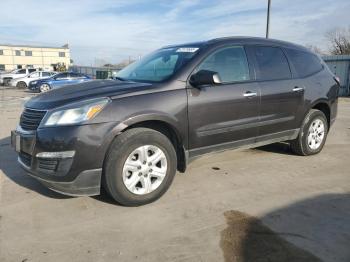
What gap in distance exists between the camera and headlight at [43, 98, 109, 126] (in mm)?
3479

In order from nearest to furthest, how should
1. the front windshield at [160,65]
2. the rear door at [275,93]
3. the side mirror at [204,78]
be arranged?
1. the side mirror at [204,78]
2. the front windshield at [160,65]
3. the rear door at [275,93]

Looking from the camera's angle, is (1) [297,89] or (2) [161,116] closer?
(2) [161,116]

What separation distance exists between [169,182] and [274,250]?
1.43m

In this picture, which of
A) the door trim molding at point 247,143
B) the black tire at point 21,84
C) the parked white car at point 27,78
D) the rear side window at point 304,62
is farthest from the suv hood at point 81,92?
the black tire at point 21,84

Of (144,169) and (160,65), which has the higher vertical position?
(160,65)

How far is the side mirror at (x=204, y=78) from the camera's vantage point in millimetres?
4051

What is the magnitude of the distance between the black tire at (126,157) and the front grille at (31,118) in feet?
2.61

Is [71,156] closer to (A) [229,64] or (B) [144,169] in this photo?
(B) [144,169]

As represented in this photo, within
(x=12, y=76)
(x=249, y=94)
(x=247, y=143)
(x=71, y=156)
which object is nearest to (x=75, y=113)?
(x=71, y=156)

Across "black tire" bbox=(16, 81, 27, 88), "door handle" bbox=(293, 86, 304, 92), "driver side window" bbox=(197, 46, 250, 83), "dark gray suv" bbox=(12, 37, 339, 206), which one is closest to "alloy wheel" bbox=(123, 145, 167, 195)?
"dark gray suv" bbox=(12, 37, 339, 206)

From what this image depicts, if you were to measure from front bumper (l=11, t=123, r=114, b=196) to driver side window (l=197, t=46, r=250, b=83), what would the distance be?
154cm

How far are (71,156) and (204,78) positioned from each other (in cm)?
167

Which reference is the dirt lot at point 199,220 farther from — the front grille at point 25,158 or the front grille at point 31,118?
the front grille at point 31,118

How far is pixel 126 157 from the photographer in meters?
3.64
